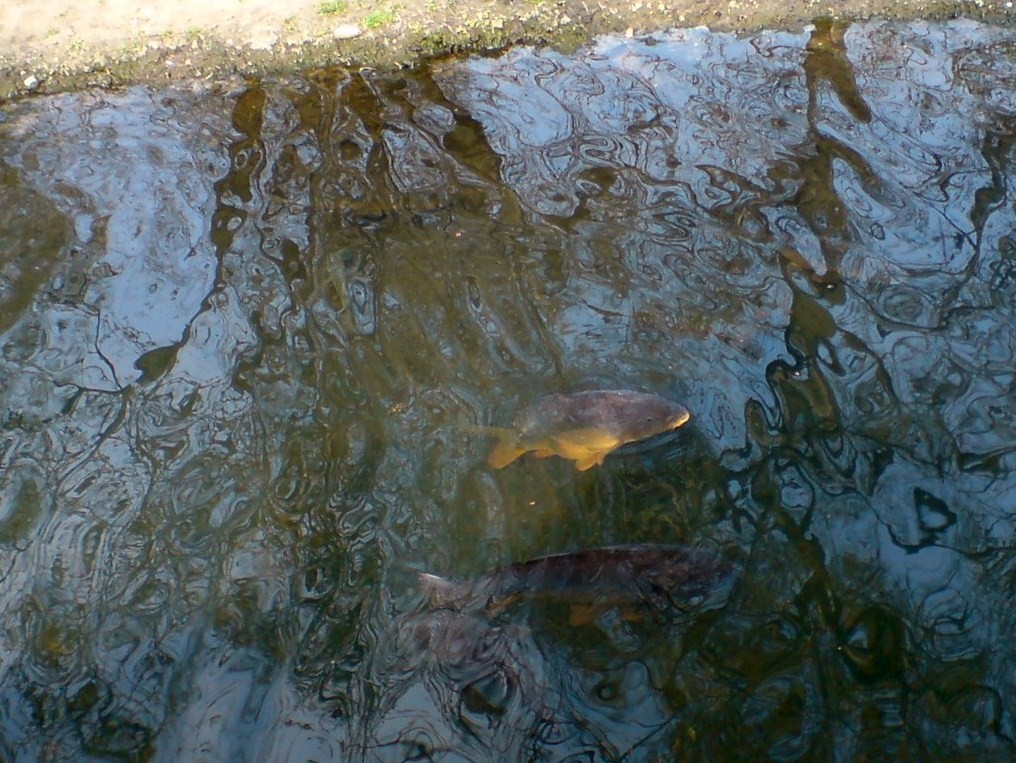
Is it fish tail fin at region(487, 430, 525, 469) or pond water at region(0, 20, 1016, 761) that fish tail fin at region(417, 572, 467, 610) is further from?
fish tail fin at region(487, 430, 525, 469)

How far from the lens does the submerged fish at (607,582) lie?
3.47m

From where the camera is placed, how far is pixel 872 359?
4387mm

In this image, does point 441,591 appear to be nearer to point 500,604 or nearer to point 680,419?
point 500,604

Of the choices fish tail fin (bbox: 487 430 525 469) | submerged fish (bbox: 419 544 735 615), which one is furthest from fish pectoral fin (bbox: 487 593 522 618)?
fish tail fin (bbox: 487 430 525 469)

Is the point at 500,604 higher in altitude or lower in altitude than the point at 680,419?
lower

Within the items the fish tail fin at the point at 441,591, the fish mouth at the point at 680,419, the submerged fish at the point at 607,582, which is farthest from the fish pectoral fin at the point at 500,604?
the fish mouth at the point at 680,419

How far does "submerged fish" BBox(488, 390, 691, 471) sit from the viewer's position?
13.0ft

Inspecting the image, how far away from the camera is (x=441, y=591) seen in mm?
3537

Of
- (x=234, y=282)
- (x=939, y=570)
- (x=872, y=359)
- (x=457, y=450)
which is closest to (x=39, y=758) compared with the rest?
(x=457, y=450)

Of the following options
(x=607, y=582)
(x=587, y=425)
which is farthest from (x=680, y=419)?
(x=607, y=582)

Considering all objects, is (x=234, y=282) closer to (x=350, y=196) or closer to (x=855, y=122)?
(x=350, y=196)

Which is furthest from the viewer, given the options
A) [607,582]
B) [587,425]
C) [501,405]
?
[501,405]

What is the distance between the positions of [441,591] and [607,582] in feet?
2.00

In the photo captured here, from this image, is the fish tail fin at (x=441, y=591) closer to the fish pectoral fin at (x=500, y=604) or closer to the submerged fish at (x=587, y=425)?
the fish pectoral fin at (x=500, y=604)
